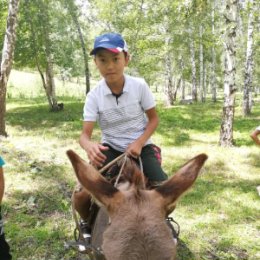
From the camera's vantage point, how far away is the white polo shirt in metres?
3.62

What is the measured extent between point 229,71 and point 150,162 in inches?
318

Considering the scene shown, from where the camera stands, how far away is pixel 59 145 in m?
11.6

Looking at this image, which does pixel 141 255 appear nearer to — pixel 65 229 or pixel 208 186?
pixel 65 229

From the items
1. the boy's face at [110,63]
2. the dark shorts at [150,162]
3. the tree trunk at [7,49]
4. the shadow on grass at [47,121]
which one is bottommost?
the shadow on grass at [47,121]

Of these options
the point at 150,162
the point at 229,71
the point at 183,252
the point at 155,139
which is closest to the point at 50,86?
the point at 155,139

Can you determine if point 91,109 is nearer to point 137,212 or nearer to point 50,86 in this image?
point 137,212

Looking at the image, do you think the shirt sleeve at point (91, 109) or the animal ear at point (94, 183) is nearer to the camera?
the animal ear at point (94, 183)

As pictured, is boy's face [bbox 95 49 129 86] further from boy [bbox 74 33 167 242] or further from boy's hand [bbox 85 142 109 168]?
boy's hand [bbox 85 142 109 168]

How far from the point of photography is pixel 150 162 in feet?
12.0

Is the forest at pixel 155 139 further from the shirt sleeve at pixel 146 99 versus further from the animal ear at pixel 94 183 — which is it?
the animal ear at pixel 94 183

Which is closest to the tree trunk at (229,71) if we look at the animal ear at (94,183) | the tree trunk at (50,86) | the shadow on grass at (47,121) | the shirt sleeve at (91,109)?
the shadow on grass at (47,121)

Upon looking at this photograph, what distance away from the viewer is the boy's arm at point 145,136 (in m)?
3.27

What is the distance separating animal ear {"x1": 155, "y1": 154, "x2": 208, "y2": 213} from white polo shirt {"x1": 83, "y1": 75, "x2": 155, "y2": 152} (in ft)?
4.88

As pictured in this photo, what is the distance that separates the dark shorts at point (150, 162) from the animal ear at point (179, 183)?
1289 mm
